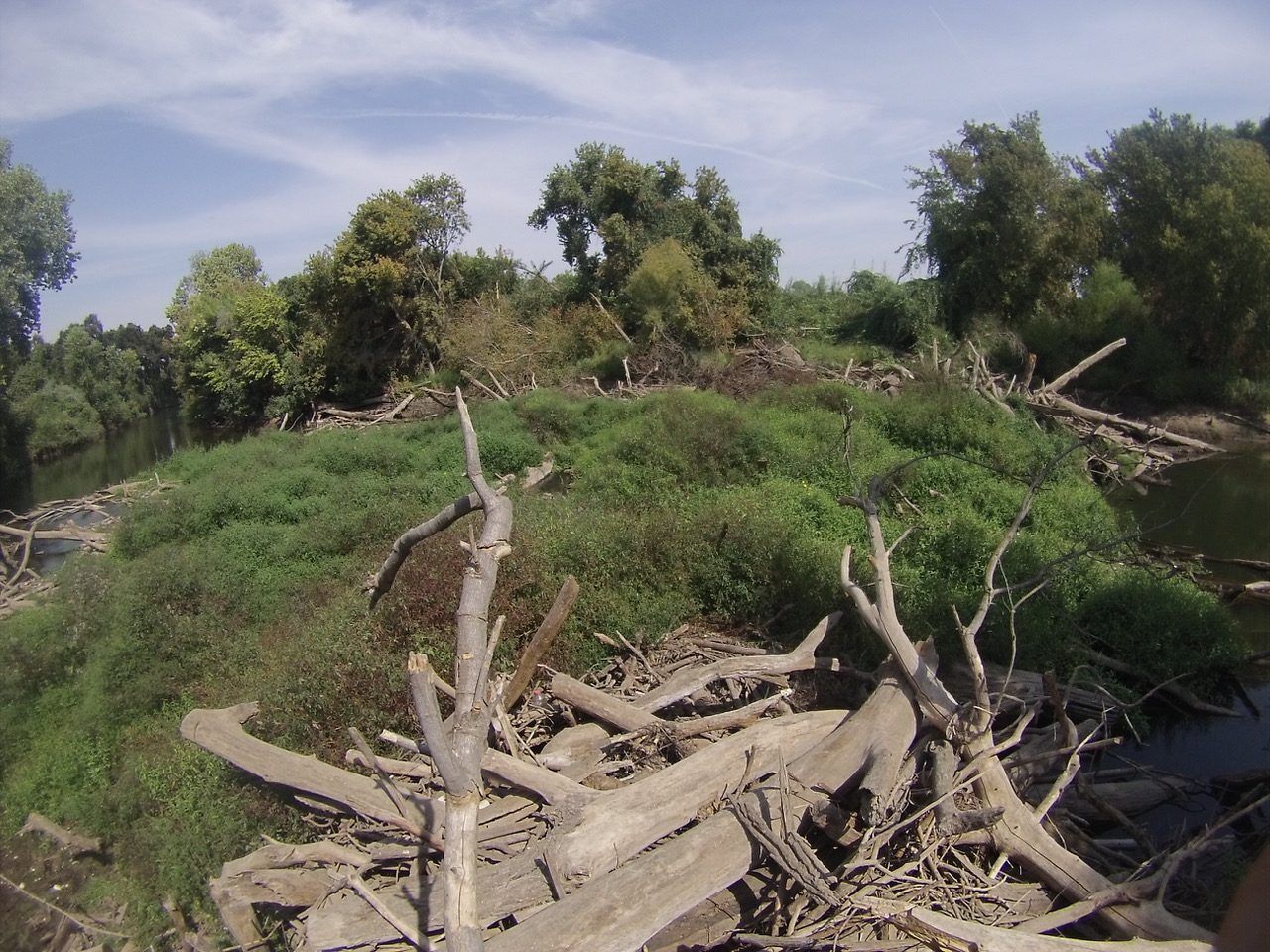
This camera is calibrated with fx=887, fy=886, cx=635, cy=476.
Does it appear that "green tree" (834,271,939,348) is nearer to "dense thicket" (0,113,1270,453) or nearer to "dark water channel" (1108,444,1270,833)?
"dense thicket" (0,113,1270,453)

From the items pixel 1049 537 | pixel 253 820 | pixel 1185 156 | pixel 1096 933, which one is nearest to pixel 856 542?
pixel 1049 537

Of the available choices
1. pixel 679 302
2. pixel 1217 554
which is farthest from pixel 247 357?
pixel 1217 554

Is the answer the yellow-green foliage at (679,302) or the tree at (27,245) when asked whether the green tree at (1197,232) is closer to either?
the yellow-green foliage at (679,302)

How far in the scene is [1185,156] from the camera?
874 inches

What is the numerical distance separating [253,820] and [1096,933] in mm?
5777

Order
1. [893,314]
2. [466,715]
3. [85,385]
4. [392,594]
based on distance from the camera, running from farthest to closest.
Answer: [85,385] → [893,314] → [392,594] → [466,715]

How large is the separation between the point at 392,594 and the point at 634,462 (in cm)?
666

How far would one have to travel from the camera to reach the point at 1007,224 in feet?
79.7

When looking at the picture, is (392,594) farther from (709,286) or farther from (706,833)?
(709,286)

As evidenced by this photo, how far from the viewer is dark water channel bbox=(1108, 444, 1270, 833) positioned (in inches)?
306

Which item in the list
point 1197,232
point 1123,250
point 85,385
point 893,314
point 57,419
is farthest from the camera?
point 85,385

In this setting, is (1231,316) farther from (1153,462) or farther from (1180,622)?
(1180,622)

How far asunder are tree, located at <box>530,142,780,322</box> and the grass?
A: 37.8ft

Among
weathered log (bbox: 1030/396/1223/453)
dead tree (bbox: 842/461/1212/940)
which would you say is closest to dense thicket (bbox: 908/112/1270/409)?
weathered log (bbox: 1030/396/1223/453)
